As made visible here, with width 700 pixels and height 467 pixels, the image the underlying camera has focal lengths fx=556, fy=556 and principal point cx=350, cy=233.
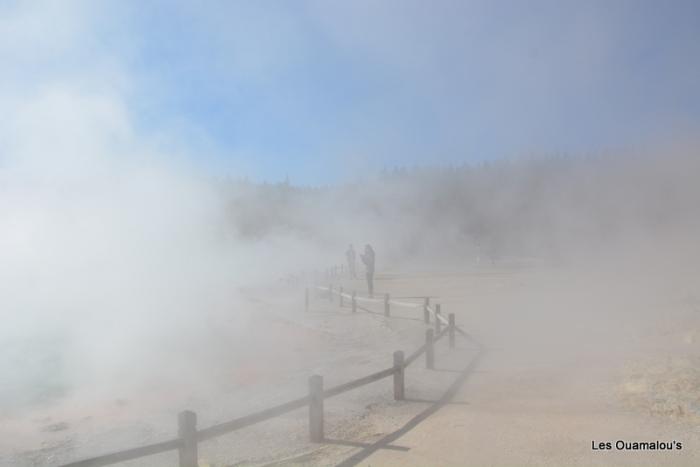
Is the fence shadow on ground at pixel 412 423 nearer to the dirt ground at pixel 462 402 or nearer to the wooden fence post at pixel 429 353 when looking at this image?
the dirt ground at pixel 462 402

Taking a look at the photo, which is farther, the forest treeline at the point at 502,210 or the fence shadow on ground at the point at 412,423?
the forest treeline at the point at 502,210

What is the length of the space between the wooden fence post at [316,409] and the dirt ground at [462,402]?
98 mm

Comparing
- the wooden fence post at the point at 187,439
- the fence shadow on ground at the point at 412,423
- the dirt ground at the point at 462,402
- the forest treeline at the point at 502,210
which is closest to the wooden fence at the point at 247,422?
the wooden fence post at the point at 187,439

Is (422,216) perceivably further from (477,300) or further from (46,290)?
(46,290)

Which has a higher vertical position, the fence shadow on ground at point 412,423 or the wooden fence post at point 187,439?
the wooden fence post at point 187,439

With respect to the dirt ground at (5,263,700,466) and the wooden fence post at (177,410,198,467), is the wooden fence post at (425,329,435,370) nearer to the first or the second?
the dirt ground at (5,263,700,466)

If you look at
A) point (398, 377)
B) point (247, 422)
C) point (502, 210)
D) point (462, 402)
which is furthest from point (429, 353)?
point (502, 210)

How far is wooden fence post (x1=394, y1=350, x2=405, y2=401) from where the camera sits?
6.01 m

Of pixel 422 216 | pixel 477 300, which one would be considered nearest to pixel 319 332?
pixel 477 300

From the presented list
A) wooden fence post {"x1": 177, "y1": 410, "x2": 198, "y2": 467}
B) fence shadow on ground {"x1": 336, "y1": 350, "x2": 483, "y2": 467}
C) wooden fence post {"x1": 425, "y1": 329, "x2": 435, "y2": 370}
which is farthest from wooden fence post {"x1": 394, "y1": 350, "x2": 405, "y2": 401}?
wooden fence post {"x1": 177, "y1": 410, "x2": 198, "y2": 467}

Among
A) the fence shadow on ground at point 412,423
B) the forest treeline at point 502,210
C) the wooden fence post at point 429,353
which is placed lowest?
the fence shadow on ground at point 412,423

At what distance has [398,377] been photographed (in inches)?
239

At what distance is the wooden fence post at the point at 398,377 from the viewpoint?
6.01m

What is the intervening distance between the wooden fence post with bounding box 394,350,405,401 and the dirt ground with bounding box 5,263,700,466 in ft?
0.42
